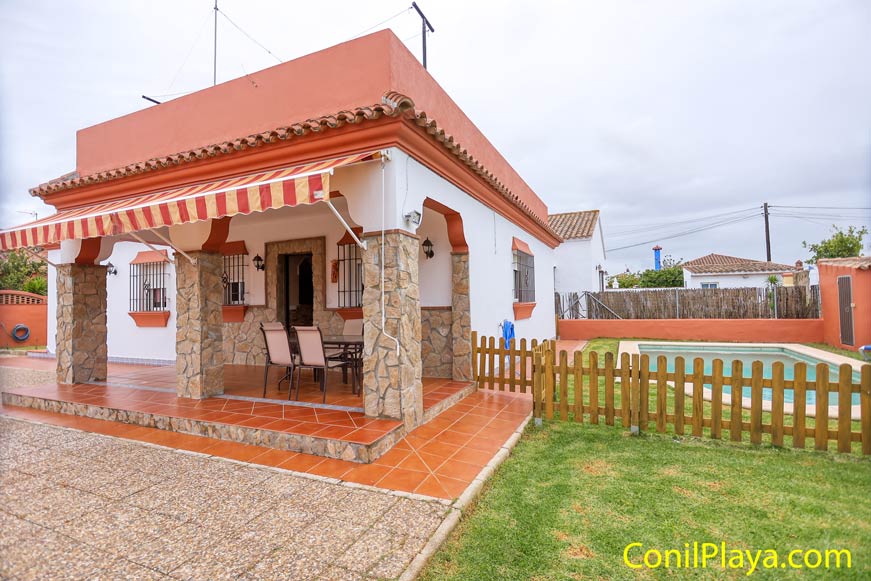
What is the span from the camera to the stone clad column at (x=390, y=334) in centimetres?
655

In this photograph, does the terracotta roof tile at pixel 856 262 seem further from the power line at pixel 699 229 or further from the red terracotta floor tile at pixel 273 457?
the power line at pixel 699 229

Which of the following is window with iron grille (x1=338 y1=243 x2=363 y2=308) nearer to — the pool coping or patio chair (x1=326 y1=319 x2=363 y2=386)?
patio chair (x1=326 y1=319 x2=363 y2=386)

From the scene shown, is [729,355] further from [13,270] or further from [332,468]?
[13,270]

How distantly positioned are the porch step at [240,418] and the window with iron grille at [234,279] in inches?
164

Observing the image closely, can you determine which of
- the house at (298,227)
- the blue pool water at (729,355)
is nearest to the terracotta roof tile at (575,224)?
the blue pool water at (729,355)

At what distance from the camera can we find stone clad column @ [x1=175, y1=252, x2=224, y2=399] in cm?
832

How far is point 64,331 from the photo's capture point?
33.2ft

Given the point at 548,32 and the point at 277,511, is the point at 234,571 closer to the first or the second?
the point at 277,511

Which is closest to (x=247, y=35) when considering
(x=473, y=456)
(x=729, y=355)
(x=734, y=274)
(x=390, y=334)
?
(x=390, y=334)

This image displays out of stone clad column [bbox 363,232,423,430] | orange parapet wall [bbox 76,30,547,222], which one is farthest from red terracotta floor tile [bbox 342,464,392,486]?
orange parapet wall [bbox 76,30,547,222]

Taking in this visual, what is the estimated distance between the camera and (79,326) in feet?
33.0

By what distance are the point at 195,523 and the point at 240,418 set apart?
2.73 m

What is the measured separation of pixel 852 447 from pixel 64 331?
14.9 meters

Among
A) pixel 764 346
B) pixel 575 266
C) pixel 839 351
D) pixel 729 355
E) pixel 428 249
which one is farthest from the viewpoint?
pixel 575 266
